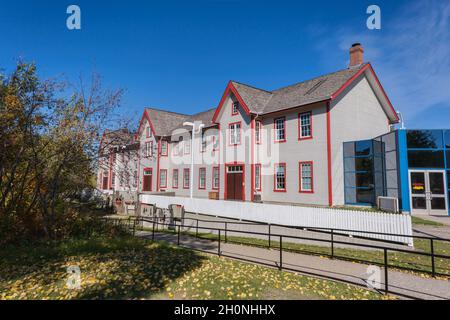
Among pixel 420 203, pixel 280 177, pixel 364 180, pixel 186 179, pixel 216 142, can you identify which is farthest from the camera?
pixel 186 179

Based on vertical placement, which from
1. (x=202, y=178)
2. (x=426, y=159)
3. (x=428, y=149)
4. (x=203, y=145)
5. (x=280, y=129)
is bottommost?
(x=202, y=178)

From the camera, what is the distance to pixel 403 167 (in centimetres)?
1403

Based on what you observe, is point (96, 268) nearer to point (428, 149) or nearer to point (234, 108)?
point (234, 108)

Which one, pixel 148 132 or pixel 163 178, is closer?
pixel 163 178

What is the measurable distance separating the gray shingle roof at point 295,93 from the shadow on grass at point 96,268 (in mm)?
13161

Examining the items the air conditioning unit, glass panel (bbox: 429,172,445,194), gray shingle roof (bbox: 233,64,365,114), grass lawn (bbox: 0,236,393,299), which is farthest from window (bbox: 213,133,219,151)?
glass panel (bbox: 429,172,445,194)

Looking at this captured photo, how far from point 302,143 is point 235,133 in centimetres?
566

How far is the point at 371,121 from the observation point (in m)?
18.9

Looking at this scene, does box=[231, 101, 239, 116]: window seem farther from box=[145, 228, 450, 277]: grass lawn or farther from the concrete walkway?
the concrete walkway

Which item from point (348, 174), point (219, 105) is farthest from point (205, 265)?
point (219, 105)

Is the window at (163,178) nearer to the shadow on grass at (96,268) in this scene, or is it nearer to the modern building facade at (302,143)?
the modern building facade at (302,143)

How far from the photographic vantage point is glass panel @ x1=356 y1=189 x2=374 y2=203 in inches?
628

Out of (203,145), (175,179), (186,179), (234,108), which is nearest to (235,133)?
(234,108)

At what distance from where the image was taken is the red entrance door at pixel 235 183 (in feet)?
65.0
